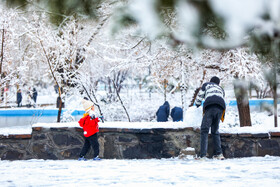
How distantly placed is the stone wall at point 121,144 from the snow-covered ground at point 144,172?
0.20 meters

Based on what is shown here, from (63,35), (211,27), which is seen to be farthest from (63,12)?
(63,35)

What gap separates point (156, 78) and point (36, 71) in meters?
13.2

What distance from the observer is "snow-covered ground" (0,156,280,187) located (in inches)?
144

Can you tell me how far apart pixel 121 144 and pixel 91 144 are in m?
0.48

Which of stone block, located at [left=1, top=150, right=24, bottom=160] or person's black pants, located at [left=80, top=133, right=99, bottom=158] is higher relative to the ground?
person's black pants, located at [left=80, top=133, right=99, bottom=158]

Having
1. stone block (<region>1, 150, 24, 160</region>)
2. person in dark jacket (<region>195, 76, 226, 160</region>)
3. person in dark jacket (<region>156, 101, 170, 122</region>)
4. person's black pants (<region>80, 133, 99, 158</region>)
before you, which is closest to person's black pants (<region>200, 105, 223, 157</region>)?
person in dark jacket (<region>195, 76, 226, 160</region>)

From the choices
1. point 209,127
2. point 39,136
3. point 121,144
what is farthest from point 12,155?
point 209,127

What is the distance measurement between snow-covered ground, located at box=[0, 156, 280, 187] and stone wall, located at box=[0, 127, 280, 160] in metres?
0.20

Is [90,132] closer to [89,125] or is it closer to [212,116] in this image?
[89,125]

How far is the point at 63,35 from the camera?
10141 millimetres

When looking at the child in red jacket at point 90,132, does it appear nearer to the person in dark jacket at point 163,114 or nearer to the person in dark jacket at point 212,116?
the person in dark jacket at point 212,116

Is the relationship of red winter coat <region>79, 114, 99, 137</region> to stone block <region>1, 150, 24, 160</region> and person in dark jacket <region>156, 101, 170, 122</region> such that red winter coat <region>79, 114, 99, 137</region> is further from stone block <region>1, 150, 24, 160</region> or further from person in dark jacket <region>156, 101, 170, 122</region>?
person in dark jacket <region>156, 101, 170, 122</region>

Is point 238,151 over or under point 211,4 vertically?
under

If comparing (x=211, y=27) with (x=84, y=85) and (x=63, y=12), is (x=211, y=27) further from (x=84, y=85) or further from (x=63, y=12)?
(x=84, y=85)
